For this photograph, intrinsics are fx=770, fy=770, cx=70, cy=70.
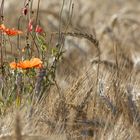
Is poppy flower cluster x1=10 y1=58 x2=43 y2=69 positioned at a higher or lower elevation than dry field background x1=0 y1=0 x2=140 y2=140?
higher

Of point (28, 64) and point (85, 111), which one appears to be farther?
point (28, 64)

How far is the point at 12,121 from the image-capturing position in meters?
2.97

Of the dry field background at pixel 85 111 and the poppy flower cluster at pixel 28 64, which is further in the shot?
the poppy flower cluster at pixel 28 64

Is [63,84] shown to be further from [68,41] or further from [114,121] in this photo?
[68,41]

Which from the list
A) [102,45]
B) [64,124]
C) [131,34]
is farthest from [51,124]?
[131,34]

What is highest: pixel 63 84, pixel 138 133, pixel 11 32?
pixel 11 32

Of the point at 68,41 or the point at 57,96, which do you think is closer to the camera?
the point at 57,96

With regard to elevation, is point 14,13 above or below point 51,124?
above

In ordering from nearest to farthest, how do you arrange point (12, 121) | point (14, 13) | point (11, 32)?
point (12, 121), point (11, 32), point (14, 13)

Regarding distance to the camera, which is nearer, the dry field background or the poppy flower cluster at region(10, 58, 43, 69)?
the dry field background

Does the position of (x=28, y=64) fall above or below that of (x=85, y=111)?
above

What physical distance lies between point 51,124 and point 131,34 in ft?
15.2

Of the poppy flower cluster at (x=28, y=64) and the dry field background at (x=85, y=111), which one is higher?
the poppy flower cluster at (x=28, y=64)

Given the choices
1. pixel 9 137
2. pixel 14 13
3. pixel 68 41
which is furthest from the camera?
pixel 14 13
